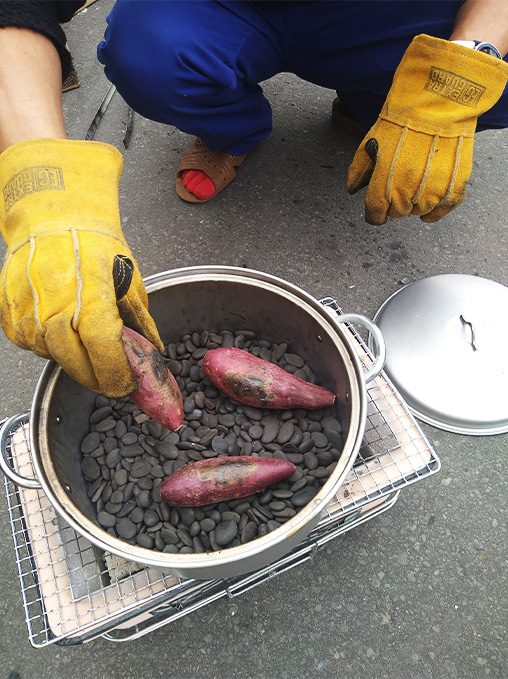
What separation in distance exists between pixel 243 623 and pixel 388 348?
106 centimetres

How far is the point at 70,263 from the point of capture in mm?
964

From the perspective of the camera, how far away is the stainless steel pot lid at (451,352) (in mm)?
1702

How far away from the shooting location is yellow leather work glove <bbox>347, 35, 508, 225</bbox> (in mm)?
1288

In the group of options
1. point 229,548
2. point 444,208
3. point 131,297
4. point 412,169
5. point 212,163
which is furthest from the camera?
point 212,163

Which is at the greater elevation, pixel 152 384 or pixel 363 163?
pixel 363 163

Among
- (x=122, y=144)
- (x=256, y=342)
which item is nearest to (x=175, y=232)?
(x=122, y=144)

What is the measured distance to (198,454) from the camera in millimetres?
1272

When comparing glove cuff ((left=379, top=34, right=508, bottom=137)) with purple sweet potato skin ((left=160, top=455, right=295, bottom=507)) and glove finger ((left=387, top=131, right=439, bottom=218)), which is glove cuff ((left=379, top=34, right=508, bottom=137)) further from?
purple sweet potato skin ((left=160, top=455, right=295, bottom=507))

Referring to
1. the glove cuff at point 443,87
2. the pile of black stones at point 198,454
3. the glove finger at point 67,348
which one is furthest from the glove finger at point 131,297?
the glove cuff at point 443,87

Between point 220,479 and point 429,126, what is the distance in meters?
1.12

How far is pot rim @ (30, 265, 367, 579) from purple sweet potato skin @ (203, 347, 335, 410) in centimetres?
15

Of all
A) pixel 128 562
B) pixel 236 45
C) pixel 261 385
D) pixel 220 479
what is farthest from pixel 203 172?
pixel 128 562

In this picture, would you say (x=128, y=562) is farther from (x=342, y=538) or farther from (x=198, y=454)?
(x=342, y=538)

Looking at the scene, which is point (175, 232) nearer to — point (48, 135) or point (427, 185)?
point (48, 135)
